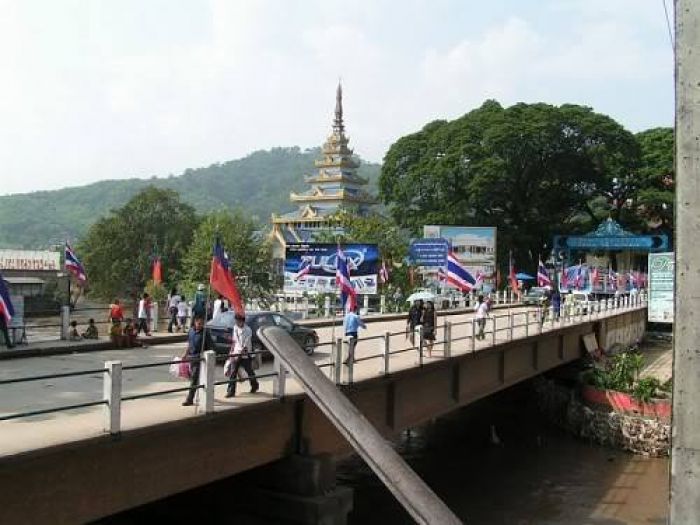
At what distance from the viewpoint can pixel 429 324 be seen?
68.5 feet

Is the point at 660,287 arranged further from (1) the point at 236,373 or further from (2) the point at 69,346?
(2) the point at 69,346

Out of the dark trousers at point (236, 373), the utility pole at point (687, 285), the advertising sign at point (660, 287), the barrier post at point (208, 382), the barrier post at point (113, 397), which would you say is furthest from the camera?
the advertising sign at point (660, 287)

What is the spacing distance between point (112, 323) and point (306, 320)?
1342 centimetres

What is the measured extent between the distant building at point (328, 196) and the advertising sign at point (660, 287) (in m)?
65.8

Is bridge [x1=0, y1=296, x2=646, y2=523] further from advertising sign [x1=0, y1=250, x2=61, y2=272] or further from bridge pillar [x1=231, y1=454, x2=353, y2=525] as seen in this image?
advertising sign [x1=0, y1=250, x2=61, y2=272]

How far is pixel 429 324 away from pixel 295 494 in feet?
30.8

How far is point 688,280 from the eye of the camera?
3807mm

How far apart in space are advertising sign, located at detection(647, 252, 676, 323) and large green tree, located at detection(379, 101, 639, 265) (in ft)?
132

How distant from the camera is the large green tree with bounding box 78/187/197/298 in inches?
2525

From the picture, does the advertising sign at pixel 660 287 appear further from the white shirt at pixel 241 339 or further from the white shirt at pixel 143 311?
the white shirt at pixel 241 339

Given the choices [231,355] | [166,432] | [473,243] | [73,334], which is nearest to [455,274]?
[73,334]

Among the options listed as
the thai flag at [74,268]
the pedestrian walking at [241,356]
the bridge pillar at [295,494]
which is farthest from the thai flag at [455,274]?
the pedestrian walking at [241,356]

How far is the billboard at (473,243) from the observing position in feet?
181

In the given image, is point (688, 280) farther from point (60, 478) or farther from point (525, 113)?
point (525, 113)
